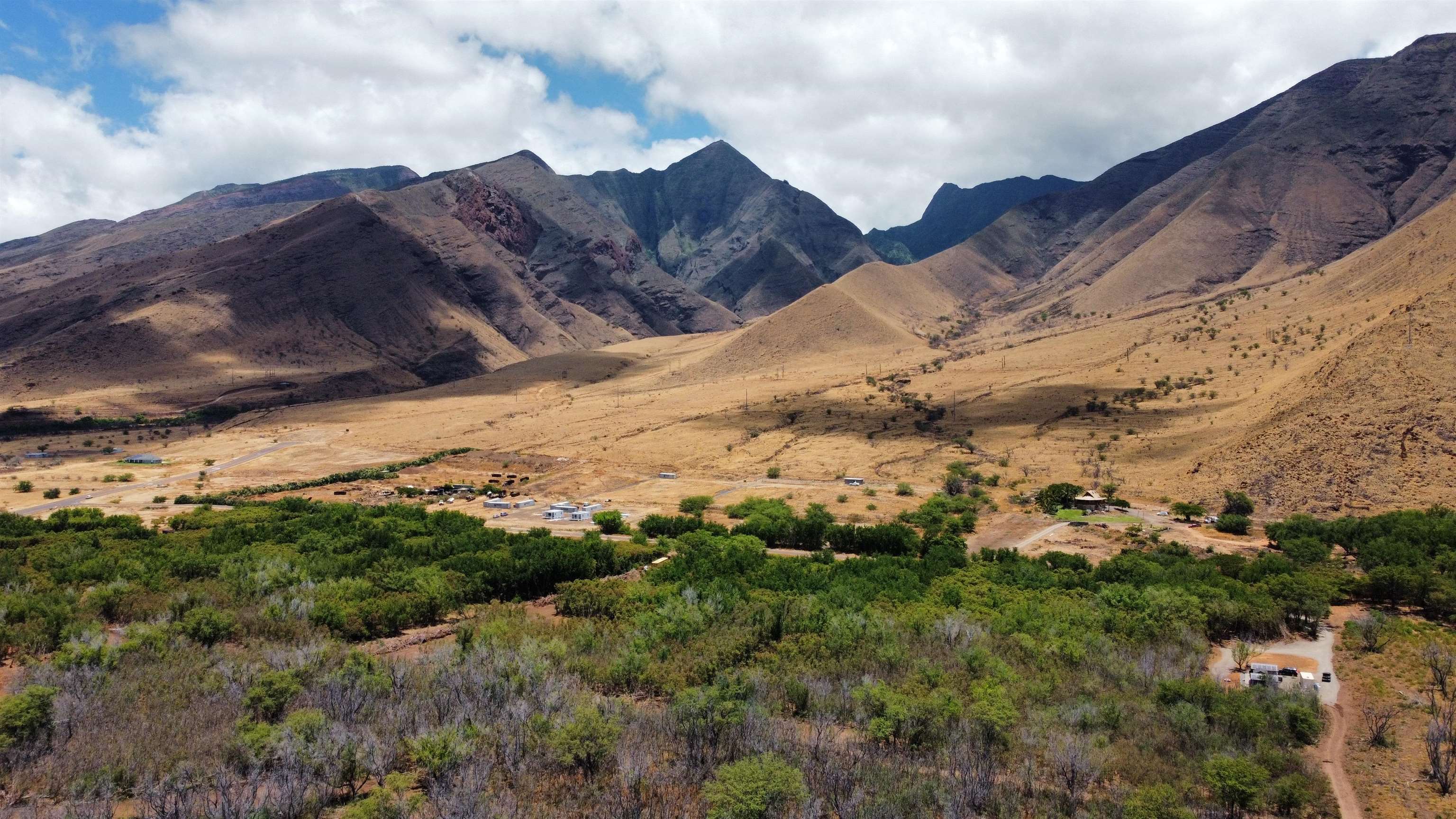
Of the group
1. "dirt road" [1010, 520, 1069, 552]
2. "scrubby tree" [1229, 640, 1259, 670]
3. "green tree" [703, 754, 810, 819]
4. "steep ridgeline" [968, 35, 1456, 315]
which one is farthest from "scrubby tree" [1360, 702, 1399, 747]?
"steep ridgeline" [968, 35, 1456, 315]

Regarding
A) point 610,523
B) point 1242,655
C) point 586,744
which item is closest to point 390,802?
point 586,744

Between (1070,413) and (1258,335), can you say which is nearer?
(1070,413)

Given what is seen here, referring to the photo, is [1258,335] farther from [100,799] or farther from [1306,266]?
[100,799]

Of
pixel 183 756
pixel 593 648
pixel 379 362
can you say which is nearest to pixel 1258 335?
pixel 593 648

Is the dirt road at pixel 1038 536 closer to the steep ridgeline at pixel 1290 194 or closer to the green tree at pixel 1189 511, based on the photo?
the green tree at pixel 1189 511

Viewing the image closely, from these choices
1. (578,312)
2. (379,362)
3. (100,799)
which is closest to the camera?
(100,799)

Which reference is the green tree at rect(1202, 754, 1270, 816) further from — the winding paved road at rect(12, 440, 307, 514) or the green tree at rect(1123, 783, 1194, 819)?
the winding paved road at rect(12, 440, 307, 514)

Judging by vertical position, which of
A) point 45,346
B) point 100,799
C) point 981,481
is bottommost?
point 981,481
